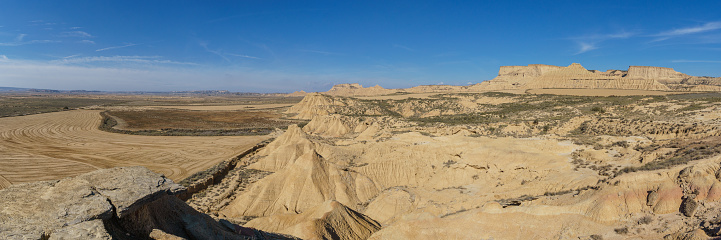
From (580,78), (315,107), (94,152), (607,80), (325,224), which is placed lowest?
(94,152)

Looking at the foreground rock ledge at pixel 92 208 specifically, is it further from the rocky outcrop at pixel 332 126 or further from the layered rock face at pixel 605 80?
the layered rock face at pixel 605 80

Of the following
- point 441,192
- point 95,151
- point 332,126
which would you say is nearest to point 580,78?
point 332,126

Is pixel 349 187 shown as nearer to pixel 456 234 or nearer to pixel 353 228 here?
pixel 353 228

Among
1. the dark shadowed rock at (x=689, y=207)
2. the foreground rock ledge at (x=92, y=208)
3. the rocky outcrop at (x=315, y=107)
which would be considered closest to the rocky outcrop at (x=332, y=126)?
the rocky outcrop at (x=315, y=107)

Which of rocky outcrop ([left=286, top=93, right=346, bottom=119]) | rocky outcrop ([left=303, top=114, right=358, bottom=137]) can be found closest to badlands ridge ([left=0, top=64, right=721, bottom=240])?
rocky outcrop ([left=303, top=114, right=358, bottom=137])

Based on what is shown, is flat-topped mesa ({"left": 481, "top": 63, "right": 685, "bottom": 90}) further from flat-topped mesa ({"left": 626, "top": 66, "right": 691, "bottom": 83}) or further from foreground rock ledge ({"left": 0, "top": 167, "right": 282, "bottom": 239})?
foreground rock ledge ({"left": 0, "top": 167, "right": 282, "bottom": 239})

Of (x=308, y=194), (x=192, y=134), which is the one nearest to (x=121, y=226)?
(x=308, y=194)

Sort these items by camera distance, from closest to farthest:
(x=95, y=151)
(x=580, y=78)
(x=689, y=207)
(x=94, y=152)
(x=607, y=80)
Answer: (x=689, y=207)
(x=94, y=152)
(x=95, y=151)
(x=607, y=80)
(x=580, y=78)

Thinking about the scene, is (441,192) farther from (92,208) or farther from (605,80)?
(605,80)
